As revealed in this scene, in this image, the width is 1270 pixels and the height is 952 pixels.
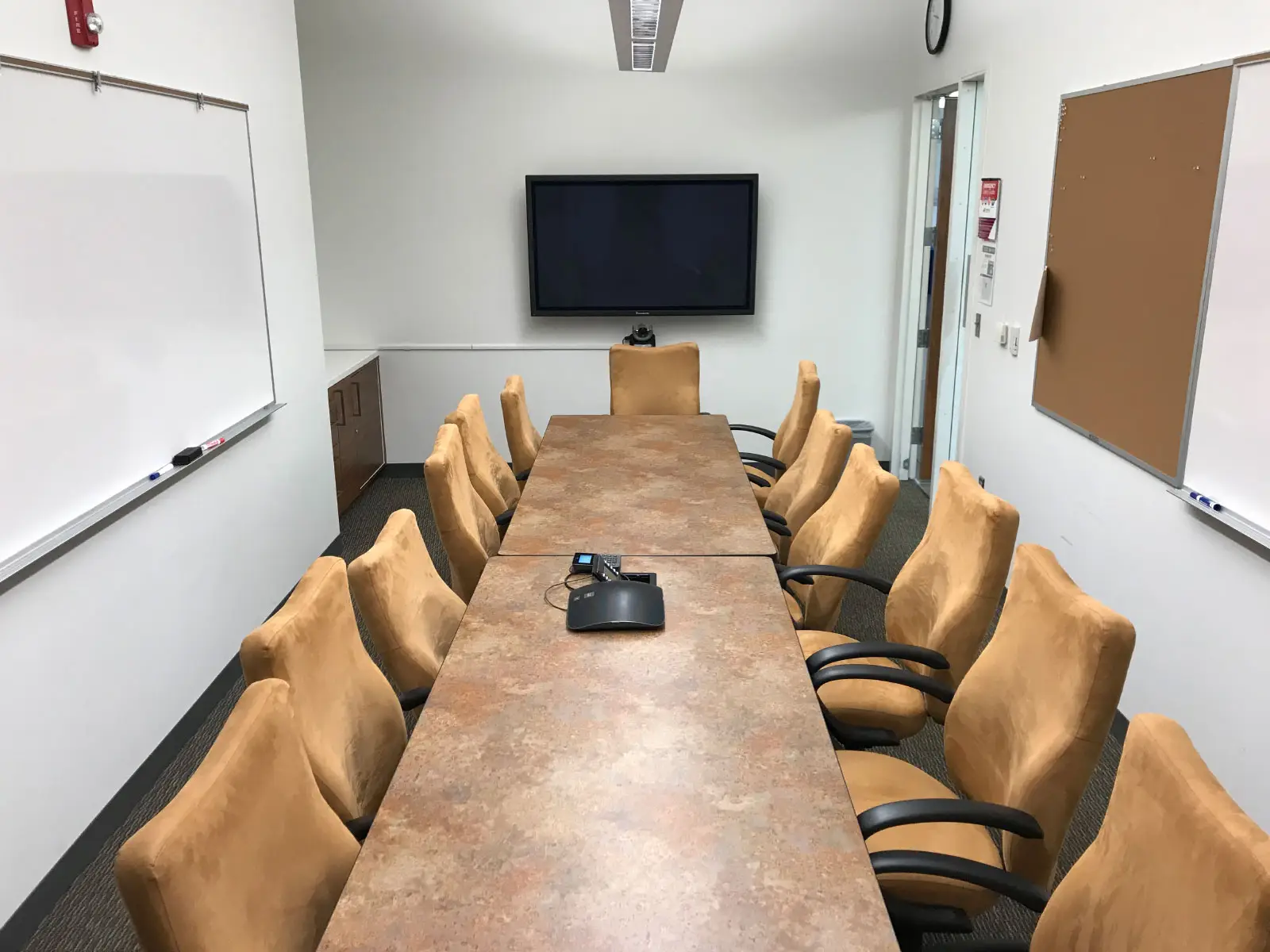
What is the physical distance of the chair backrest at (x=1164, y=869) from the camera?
1177 mm

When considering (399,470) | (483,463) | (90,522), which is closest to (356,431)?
(399,470)

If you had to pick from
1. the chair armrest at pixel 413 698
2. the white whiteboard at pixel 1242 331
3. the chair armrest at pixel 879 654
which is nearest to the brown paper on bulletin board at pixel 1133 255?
the white whiteboard at pixel 1242 331

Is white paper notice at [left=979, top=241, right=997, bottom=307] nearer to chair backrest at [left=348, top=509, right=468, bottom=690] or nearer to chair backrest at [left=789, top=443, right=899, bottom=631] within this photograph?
chair backrest at [left=789, top=443, right=899, bottom=631]

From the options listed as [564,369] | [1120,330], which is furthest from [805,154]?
[1120,330]

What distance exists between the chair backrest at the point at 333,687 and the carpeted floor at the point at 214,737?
1.45ft

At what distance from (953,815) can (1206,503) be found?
1475 millimetres

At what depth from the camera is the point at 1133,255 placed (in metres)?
3.18

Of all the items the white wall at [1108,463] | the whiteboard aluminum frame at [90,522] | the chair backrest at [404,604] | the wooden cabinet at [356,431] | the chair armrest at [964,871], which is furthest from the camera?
the wooden cabinet at [356,431]

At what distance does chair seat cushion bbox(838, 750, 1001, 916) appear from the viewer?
189cm

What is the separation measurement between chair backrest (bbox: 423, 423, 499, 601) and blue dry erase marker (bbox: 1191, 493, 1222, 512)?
2075 mm

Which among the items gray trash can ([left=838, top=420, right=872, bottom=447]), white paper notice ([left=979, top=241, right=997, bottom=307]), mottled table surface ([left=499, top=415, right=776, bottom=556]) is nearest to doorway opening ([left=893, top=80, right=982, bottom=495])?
gray trash can ([left=838, top=420, right=872, bottom=447])

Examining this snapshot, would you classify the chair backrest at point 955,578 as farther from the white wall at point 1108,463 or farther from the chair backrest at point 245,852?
the chair backrest at point 245,852

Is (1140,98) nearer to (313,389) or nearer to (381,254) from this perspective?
(313,389)

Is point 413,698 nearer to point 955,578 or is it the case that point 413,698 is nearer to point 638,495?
point 638,495
